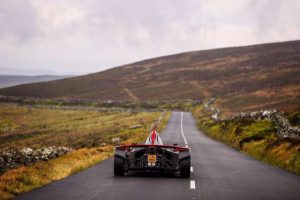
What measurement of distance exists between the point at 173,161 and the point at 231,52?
6725 inches

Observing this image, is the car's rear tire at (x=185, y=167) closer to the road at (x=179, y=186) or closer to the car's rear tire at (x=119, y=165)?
the road at (x=179, y=186)

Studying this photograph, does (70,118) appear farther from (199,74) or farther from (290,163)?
(199,74)

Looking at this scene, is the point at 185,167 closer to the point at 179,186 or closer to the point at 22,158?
the point at 179,186

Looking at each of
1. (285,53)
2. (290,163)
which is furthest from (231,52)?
(290,163)

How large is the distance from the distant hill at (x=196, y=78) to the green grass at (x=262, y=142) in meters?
54.1

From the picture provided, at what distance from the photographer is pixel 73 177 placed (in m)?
16.9

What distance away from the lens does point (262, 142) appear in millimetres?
30703

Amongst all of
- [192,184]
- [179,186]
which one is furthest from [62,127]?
[179,186]

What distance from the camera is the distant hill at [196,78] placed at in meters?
123

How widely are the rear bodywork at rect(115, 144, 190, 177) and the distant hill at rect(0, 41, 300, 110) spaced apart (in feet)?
261

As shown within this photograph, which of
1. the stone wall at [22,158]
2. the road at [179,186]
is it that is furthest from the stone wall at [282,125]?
the stone wall at [22,158]

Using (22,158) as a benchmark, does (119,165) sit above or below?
above

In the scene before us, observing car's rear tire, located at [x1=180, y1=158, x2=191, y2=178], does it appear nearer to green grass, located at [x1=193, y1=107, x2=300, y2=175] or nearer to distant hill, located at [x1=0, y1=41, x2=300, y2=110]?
green grass, located at [x1=193, y1=107, x2=300, y2=175]

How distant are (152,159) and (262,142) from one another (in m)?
15.4
